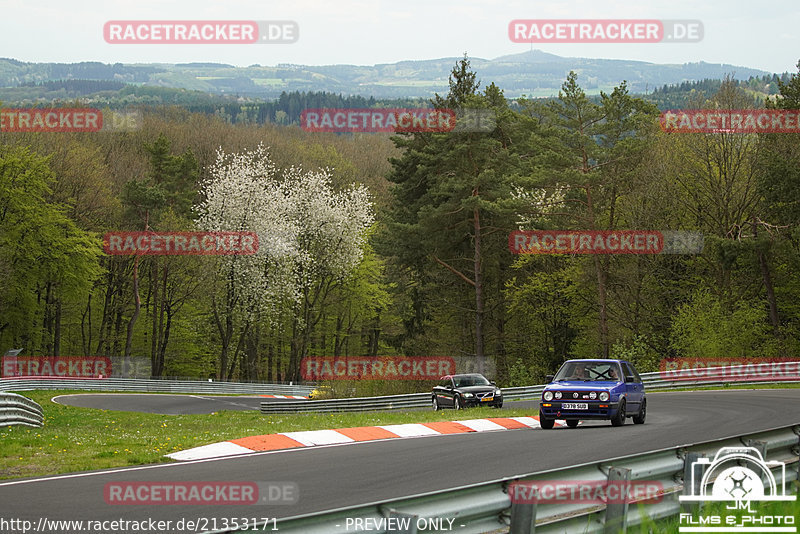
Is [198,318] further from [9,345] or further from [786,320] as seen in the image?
[786,320]

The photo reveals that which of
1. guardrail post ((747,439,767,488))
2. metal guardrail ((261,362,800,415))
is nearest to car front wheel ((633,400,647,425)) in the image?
guardrail post ((747,439,767,488))

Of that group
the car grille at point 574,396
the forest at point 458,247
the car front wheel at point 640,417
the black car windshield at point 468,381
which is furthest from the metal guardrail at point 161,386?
the car front wheel at point 640,417

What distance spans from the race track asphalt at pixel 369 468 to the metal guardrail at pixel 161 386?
129 ft

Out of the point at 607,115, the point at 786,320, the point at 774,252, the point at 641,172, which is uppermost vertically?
the point at 607,115

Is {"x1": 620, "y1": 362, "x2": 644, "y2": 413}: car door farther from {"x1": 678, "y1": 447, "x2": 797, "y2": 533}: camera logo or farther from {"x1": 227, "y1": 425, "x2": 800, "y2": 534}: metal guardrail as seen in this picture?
{"x1": 227, "y1": 425, "x2": 800, "y2": 534}: metal guardrail

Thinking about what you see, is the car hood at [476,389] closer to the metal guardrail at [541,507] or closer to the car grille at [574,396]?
the car grille at [574,396]

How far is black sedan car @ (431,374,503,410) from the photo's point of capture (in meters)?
29.6

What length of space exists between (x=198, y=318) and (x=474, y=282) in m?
22.0

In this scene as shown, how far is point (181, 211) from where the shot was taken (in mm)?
71812

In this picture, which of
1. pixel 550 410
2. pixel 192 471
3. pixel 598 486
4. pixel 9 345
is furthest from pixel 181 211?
pixel 598 486

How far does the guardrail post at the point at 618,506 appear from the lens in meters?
7.02

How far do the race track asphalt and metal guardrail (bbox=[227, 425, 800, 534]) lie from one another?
2873mm

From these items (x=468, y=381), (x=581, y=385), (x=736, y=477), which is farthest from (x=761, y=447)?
(x=468, y=381)

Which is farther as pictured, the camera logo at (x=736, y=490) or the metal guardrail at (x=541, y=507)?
the camera logo at (x=736, y=490)
